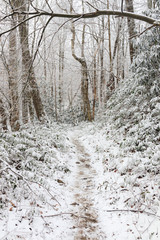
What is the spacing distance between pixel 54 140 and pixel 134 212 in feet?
18.6

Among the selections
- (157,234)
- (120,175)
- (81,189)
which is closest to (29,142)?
(81,189)

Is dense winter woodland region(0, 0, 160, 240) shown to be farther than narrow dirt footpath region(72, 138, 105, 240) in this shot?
No

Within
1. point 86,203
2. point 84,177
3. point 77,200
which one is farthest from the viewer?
point 84,177

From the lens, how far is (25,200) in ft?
12.7

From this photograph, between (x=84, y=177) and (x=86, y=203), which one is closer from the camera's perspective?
(x=86, y=203)

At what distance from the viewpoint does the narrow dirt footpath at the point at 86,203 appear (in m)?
3.20

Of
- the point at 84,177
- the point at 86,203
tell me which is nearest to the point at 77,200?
the point at 86,203

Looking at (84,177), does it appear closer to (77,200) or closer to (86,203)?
(77,200)

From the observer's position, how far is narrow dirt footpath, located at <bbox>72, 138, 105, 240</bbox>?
10.5 ft

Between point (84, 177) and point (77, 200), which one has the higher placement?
point (77, 200)

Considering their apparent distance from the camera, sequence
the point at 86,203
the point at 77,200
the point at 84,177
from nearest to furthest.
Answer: the point at 86,203, the point at 77,200, the point at 84,177

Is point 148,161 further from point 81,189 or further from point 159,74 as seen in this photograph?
point 159,74

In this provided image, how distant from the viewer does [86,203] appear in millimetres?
4238

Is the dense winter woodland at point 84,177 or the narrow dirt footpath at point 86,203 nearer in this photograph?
the dense winter woodland at point 84,177
